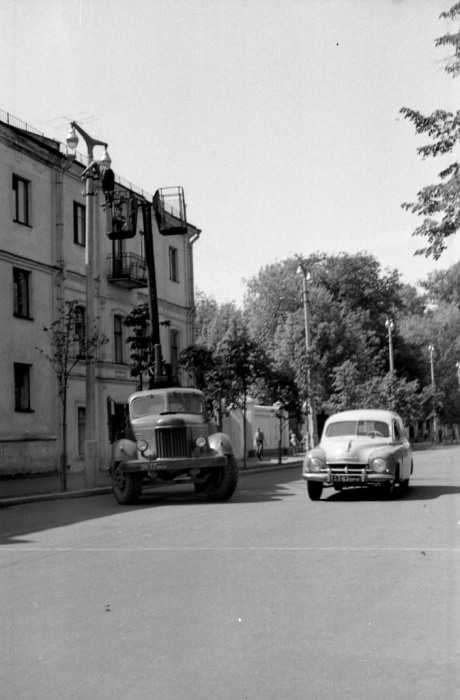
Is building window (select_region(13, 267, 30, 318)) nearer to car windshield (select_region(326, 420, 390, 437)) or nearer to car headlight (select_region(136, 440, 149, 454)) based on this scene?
car headlight (select_region(136, 440, 149, 454))

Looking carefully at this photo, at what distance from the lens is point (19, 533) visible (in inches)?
519

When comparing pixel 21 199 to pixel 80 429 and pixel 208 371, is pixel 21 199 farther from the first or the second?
pixel 208 371

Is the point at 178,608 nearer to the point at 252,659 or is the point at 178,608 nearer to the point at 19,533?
the point at 252,659

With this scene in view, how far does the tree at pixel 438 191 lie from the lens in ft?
56.5

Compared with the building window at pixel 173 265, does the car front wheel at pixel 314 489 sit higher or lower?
lower

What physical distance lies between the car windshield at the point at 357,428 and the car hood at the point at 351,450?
0.51 meters

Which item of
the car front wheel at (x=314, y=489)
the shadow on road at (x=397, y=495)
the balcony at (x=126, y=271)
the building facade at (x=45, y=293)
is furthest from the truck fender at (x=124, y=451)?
the balcony at (x=126, y=271)

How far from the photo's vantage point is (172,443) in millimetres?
18391

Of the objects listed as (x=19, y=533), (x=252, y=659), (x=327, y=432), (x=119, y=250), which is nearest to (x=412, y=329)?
(x=119, y=250)

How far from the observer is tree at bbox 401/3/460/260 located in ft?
56.5

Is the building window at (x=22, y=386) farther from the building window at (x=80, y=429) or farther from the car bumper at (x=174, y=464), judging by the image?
the car bumper at (x=174, y=464)

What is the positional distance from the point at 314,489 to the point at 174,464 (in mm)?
2831

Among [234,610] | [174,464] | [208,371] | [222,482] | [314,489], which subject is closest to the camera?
[234,610]

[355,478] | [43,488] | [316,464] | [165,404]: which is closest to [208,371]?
[43,488]
